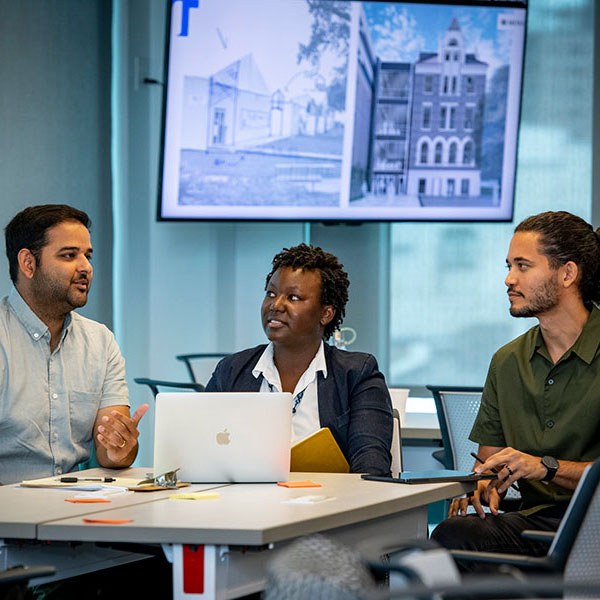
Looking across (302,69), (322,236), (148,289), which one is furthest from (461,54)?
(148,289)

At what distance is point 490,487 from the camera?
311 centimetres

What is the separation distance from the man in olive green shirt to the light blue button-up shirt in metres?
1.12

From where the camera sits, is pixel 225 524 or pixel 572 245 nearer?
pixel 225 524

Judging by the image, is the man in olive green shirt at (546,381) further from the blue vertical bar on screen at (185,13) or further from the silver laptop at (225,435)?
the blue vertical bar on screen at (185,13)

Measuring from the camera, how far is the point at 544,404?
3.26m

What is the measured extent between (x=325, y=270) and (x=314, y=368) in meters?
0.36

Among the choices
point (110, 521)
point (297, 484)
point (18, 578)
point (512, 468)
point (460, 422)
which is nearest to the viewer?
point (18, 578)

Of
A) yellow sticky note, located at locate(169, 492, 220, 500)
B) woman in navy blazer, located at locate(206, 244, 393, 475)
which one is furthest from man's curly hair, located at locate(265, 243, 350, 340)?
yellow sticky note, located at locate(169, 492, 220, 500)

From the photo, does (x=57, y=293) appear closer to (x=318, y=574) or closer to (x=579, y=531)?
(x=579, y=531)

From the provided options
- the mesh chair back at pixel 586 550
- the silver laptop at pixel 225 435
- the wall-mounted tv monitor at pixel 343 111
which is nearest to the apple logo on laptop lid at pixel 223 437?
the silver laptop at pixel 225 435

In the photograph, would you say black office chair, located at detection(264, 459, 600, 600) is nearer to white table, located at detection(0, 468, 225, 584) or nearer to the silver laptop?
white table, located at detection(0, 468, 225, 584)

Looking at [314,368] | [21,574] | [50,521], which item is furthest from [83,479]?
[21,574]

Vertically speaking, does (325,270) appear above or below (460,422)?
above

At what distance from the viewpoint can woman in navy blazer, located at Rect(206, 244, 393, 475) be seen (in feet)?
11.2
